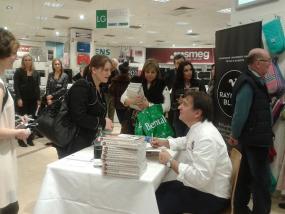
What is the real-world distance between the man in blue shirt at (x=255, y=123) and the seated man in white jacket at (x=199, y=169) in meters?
0.78

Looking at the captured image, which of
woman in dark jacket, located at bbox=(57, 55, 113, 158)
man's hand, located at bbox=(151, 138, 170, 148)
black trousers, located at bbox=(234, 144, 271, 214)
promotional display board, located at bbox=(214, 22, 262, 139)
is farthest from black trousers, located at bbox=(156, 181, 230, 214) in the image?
promotional display board, located at bbox=(214, 22, 262, 139)

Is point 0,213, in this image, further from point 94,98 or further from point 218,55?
point 218,55

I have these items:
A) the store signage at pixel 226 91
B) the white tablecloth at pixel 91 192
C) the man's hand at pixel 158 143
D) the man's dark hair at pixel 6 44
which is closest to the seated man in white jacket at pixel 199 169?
the white tablecloth at pixel 91 192

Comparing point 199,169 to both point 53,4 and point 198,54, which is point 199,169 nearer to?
point 53,4

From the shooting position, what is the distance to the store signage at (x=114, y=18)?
7.37 metres

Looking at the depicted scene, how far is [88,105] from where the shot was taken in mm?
2461

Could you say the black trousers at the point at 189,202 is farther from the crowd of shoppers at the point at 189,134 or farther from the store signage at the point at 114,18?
the store signage at the point at 114,18

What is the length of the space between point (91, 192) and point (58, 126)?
2.25 feet

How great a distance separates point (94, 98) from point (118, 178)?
82cm

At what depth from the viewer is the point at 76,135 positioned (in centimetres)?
246

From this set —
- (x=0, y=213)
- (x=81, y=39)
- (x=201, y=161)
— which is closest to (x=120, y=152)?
(x=201, y=161)

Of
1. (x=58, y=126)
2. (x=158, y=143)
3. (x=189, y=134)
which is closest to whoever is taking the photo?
(x=189, y=134)

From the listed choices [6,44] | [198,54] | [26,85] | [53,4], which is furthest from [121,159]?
[198,54]

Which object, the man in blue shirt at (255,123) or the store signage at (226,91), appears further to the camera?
the store signage at (226,91)
